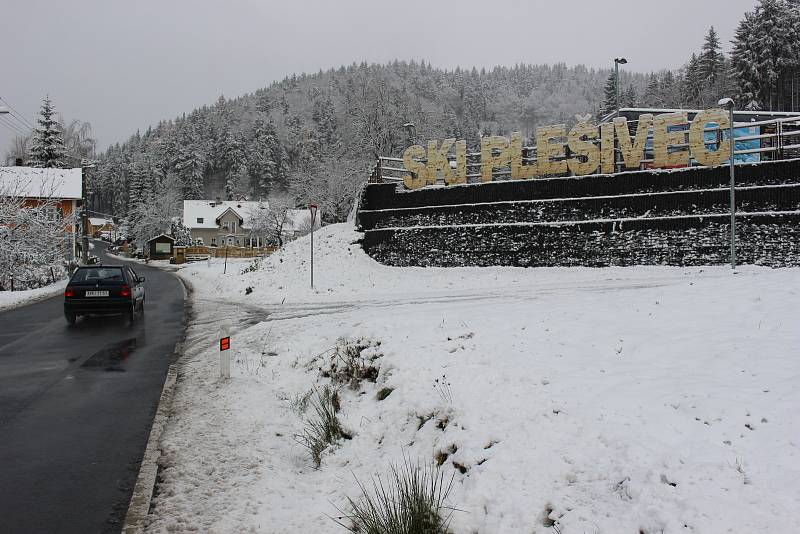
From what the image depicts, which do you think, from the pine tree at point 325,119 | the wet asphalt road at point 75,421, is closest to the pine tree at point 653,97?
the pine tree at point 325,119

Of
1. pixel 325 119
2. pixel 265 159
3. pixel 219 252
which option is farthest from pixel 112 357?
pixel 325 119

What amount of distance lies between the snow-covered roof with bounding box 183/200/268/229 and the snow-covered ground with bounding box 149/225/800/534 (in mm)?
87473

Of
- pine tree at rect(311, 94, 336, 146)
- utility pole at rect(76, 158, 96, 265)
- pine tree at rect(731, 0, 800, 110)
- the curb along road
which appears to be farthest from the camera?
pine tree at rect(311, 94, 336, 146)

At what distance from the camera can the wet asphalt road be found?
4.74 m

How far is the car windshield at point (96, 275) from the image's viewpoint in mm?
15547

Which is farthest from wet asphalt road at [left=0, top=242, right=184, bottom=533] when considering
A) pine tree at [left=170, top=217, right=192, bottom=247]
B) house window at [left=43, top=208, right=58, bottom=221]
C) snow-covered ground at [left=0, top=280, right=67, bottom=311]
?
pine tree at [left=170, top=217, right=192, bottom=247]

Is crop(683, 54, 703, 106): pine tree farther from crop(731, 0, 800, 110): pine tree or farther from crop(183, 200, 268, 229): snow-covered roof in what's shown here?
crop(183, 200, 268, 229): snow-covered roof

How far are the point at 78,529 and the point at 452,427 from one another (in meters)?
3.39

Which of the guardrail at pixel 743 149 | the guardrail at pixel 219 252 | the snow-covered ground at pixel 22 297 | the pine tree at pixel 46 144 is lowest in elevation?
the snow-covered ground at pixel 22 297

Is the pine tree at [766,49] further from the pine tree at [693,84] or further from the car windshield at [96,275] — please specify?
the car windshield at [96,275]

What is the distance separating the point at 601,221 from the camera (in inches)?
749

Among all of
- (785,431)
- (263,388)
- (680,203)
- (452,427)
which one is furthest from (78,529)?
(680,203)

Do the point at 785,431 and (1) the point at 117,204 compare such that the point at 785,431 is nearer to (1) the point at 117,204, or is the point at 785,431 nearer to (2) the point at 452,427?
(2) the point at 452,427

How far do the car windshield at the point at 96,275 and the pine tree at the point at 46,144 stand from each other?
7158 centimetres
